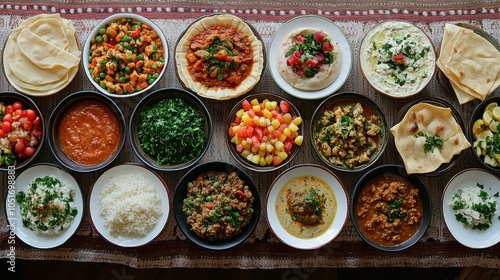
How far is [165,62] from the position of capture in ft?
13.3

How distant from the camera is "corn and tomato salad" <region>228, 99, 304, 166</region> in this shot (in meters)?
3.93

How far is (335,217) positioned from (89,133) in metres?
2.18

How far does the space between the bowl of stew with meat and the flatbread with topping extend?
1.31 metres

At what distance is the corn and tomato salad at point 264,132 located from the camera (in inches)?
155

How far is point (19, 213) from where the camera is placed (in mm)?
3986

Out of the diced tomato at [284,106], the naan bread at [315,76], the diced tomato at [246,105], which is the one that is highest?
the naan bread at [315,76]

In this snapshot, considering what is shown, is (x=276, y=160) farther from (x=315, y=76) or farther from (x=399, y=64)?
(x=399, y=64)

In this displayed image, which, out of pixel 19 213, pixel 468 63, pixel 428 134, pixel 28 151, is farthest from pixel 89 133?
pixel 468 63

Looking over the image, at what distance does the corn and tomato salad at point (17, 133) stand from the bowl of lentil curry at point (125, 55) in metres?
0.61

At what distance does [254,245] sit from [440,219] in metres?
1.64

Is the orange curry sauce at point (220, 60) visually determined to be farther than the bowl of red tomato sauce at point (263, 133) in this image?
Yes

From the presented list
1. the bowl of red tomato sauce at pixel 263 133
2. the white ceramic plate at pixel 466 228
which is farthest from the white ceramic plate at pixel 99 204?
the white ceramic plate at pixel 466 228

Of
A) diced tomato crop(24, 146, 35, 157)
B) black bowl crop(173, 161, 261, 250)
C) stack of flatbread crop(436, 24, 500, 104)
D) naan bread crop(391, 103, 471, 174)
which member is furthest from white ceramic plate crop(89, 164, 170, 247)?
stack of flatbread crop(436, 24, 500, 104)

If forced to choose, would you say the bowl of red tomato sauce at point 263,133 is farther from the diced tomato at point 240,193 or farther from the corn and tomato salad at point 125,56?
the corn and tomato salad at point 125,56
